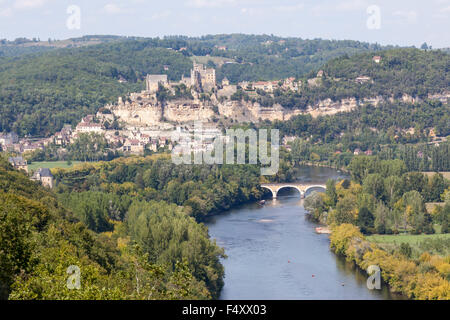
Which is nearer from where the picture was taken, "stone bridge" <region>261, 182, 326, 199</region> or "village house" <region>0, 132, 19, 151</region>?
"stone bridge" <region>261, 182, 326, 199</region>

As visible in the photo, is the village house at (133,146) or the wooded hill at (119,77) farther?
the wooded hill at (119,77)

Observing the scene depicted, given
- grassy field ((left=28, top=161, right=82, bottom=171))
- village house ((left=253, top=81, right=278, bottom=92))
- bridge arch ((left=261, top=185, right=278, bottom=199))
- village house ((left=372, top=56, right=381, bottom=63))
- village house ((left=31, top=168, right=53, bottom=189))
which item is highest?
village house ((left=372, top=56, right=381, bottom=63))

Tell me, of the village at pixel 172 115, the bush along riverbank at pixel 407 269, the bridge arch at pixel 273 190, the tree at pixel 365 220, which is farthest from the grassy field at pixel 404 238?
the village at pixel 172 115

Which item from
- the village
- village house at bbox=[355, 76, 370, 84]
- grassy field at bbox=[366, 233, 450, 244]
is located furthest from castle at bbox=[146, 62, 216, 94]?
grassy field at bbox=[366, 233, 450, 244]

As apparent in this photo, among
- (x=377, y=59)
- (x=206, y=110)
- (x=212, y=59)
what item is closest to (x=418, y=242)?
(x=206, y=110)

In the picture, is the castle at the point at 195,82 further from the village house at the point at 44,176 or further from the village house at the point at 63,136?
the village house at the point at 44,176

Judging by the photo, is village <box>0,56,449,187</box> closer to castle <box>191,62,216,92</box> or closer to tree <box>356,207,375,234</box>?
castle <box>191,62,216,92</box>

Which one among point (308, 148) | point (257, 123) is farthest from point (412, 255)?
point (257, 123)

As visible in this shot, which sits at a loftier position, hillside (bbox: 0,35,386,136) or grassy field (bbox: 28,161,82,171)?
hillside (bbox: 0,35,386,136)
